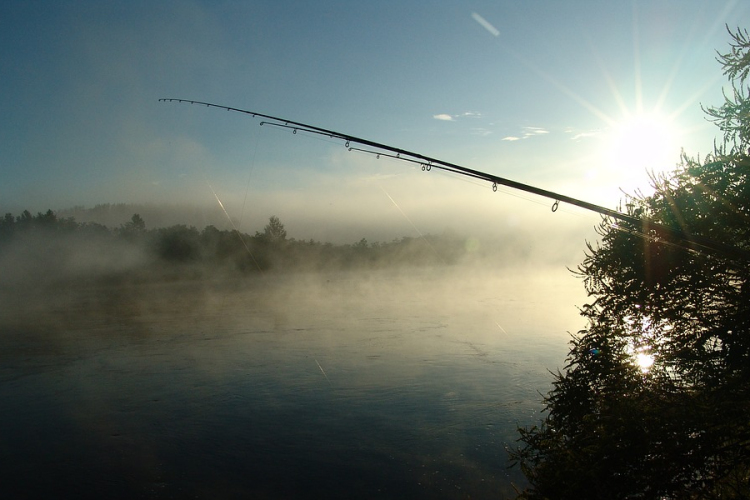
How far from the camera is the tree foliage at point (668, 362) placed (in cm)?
931

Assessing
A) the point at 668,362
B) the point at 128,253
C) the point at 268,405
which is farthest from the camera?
the point at 128,253

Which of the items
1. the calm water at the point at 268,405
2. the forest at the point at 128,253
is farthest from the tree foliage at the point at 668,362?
the forest at the point at 128,253

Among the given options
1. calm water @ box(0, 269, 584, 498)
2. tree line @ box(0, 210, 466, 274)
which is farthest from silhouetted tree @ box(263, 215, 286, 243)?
calm water @ box(0, 269, 584, 498)

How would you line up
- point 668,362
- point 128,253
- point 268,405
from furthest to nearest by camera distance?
point 128,253
point 268,405
point 668,362

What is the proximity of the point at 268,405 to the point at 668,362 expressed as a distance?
44.8ft

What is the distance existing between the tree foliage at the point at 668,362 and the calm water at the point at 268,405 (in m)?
2.99

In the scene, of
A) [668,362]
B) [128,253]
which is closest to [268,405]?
[668,362]

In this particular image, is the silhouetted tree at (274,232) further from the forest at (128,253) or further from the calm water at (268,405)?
the calm water at (268,405)

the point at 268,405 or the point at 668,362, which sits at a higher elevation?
the point at 668,362

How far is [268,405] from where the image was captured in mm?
19828

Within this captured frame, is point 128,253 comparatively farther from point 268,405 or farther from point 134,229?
point 268,405

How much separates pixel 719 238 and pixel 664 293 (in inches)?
75.6

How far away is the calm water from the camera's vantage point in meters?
13.6

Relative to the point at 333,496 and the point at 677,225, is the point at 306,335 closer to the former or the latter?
the point at 333,496
